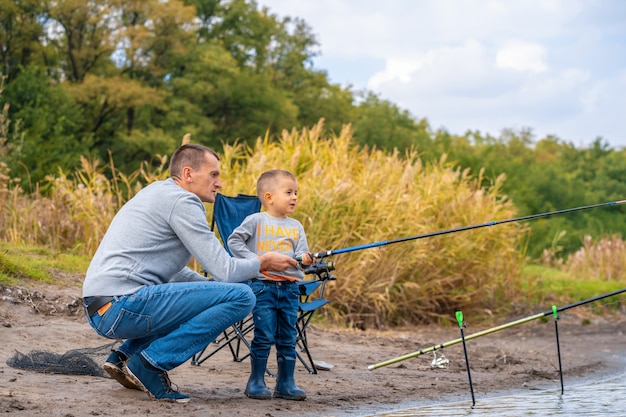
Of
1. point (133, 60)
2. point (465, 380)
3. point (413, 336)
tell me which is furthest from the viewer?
point (133, 60)

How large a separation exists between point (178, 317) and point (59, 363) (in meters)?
1.39

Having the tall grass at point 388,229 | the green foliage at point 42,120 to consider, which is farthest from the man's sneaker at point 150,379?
the green foliage at point 42,120

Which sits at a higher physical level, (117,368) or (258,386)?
(117,368)

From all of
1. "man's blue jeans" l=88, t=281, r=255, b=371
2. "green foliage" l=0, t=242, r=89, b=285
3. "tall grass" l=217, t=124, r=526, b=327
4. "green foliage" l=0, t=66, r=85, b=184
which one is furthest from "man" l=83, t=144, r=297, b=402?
"green foliage" l=0, t=66, r=85, b=184

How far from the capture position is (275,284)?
5.12 meters

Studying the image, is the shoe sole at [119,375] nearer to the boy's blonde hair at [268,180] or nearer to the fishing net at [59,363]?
the fishing net at [59,363]

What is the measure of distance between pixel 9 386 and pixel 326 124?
31457mm

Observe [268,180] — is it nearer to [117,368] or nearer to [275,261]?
[275,261]

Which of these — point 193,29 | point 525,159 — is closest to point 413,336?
point 193,29

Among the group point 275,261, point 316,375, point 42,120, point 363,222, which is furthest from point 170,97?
point 275,261

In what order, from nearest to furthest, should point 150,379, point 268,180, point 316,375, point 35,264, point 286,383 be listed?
point 150,379, point 286,383, point 268,180, point 316,375, point 35,264

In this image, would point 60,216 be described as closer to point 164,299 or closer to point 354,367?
point 354,367

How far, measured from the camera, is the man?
179 inches

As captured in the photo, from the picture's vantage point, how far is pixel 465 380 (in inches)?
269
